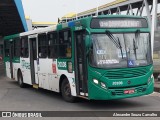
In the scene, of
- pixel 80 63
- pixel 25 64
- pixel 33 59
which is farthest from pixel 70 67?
pixel 25 64

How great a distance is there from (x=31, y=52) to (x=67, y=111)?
5.69 metres

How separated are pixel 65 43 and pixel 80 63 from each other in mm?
1123

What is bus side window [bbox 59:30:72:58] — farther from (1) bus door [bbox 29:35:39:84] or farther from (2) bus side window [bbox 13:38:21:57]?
(2) bus side window [bbox 13:38:21:57]

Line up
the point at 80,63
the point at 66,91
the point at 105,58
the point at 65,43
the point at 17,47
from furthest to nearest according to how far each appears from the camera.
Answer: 1. the point at 17,47
2. the point at 66,91
3. the point at 65,43
4. the point at 80,63
5. the point at 105,58

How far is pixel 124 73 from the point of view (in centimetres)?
1023

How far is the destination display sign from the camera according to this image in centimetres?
1037

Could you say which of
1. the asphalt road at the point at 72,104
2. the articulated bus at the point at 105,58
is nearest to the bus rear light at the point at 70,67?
the articulated bus at the point at 105,58

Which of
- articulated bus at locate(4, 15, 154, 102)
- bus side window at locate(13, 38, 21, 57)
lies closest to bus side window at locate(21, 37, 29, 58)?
bus side window at locate(13, 38, 21, 57)

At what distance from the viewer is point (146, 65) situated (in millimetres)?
10648

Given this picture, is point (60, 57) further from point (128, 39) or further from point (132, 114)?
point (132, 114)

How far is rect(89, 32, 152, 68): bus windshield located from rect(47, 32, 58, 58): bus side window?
8.24 ft

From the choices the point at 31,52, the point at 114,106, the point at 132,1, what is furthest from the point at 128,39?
the point at 132,1

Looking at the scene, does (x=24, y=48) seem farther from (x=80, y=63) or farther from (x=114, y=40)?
(x=114, y=40)

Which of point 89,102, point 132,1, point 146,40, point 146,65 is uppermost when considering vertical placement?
point 132,1
